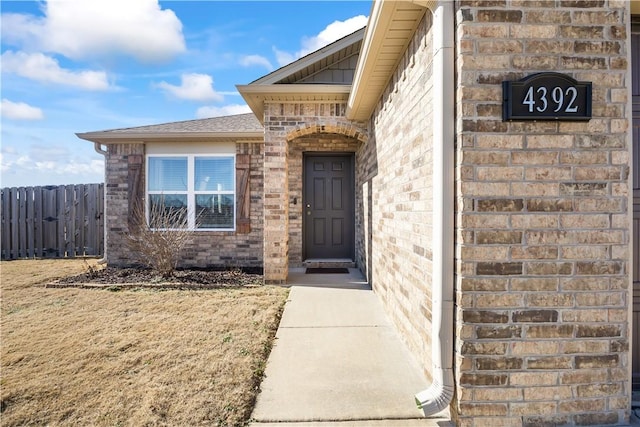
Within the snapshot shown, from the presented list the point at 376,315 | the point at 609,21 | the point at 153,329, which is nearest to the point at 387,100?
the point at 609,21

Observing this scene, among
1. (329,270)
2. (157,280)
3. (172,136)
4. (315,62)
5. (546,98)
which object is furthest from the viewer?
(172,136)

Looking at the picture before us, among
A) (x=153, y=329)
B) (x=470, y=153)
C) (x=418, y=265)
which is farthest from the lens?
(x=153, y=329)

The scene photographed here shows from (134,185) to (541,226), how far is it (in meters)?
7.42

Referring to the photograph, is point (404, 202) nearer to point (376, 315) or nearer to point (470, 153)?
point (470, 153)

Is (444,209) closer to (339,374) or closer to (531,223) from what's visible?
(531,223)

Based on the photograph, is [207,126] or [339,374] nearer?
[339,374]

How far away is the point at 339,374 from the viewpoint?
258cm

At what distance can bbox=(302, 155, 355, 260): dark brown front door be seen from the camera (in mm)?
6961

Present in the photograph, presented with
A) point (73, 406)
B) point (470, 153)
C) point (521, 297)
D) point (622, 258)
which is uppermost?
point (470, 153)

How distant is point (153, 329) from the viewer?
3531 mm

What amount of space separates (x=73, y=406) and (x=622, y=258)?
11.5ft

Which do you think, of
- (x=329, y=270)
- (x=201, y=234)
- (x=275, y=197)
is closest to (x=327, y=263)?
(x=329, y=270)

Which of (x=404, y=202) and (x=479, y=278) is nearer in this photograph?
(x=479, y=278)

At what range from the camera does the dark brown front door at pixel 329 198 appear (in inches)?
274
